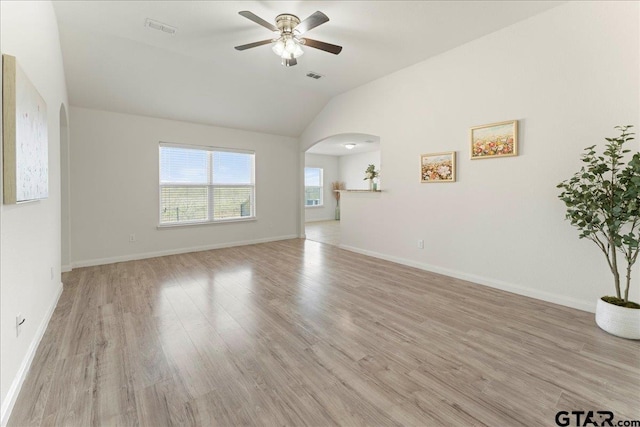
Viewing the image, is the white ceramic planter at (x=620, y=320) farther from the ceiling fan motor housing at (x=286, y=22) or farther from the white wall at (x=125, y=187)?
the white wall at (x=125, y=187)

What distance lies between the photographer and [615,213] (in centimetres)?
226

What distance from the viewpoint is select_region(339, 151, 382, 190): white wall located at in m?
10.7

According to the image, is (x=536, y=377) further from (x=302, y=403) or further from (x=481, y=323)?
(x=302, y=403)

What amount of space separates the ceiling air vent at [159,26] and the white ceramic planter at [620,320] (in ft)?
17.2

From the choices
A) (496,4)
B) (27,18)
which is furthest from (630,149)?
(27,18)

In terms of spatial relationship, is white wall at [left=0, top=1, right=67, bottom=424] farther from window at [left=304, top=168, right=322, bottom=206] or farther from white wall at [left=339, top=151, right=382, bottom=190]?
white wall at [left=339, top=151, right=382, bottom=190]

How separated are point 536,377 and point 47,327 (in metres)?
3.89

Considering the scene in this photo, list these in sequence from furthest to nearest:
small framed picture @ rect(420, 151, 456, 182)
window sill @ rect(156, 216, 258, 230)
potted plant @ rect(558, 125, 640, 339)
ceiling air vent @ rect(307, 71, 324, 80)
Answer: window sill @ rect(156, 216, 258, 230) < ceiling air vent @ rect(307, 71, 324, 80) < small framed picture @ rect(420, 151, 456, 182) < potted plant @ rect(558, 125, 640, 339)

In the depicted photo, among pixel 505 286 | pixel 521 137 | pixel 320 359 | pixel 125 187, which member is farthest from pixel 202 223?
pixel 521 137

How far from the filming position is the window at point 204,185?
17.9 feet

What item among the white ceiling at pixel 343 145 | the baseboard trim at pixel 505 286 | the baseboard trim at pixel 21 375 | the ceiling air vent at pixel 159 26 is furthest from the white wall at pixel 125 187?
the baseboard trim at pixel 505 286

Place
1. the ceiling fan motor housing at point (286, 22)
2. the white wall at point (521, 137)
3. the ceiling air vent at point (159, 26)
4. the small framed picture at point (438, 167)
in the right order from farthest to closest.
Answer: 1. the small framed picture at point (438, 167)
2. the ceiling air vent at point (159, 26)
3. the ceiling fan motor housing at point (286, 22)
4. the white wall at point (521, 137)

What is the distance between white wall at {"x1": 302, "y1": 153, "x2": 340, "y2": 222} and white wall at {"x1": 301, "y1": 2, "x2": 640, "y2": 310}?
6.44 meters

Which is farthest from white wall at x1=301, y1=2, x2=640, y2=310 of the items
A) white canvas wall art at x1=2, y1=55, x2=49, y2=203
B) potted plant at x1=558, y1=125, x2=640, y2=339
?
white canvas wall art at x1=2, y1=55, x2=49, y2=203
